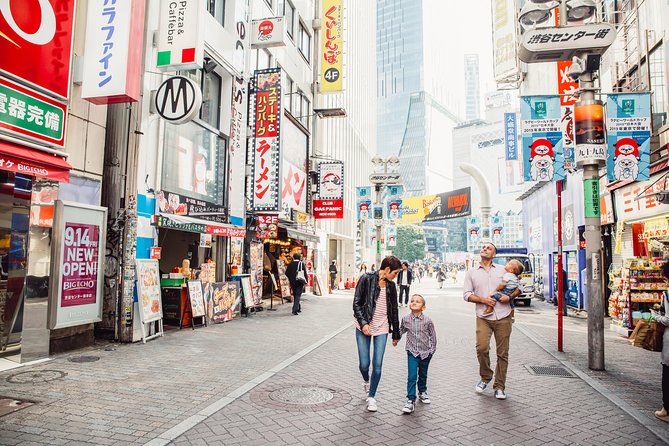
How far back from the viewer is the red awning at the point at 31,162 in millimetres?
6113

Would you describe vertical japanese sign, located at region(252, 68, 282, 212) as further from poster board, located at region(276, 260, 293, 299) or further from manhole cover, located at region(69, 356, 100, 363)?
manhole cover, located at region(69, 356, 100, 363)

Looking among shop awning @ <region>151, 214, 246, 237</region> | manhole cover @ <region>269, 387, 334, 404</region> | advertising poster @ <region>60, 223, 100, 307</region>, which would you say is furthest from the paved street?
shop awning @ <region>151, 214, 246, 237</region>

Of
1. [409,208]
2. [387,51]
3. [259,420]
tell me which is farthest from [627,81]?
[387,51]

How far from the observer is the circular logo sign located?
940cm

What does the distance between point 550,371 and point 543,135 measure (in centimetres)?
463

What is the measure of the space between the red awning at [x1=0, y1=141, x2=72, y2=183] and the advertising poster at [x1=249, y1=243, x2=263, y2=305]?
8.96m

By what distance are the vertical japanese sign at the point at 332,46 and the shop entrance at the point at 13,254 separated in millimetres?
18170

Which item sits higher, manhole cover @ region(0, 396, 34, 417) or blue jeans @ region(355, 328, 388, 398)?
blue jeans @ region(355, 328, 388, 398)

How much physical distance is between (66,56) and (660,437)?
31.7 ft

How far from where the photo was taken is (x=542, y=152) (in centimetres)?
943

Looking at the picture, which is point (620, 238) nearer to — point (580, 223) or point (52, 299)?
point (580, 223)

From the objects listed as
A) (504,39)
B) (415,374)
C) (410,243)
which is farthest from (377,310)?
(410,243)

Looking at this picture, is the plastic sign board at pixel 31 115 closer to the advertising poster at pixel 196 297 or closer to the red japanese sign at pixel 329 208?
the advertising poster at pixel 196 297

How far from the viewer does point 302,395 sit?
595 centimetres
